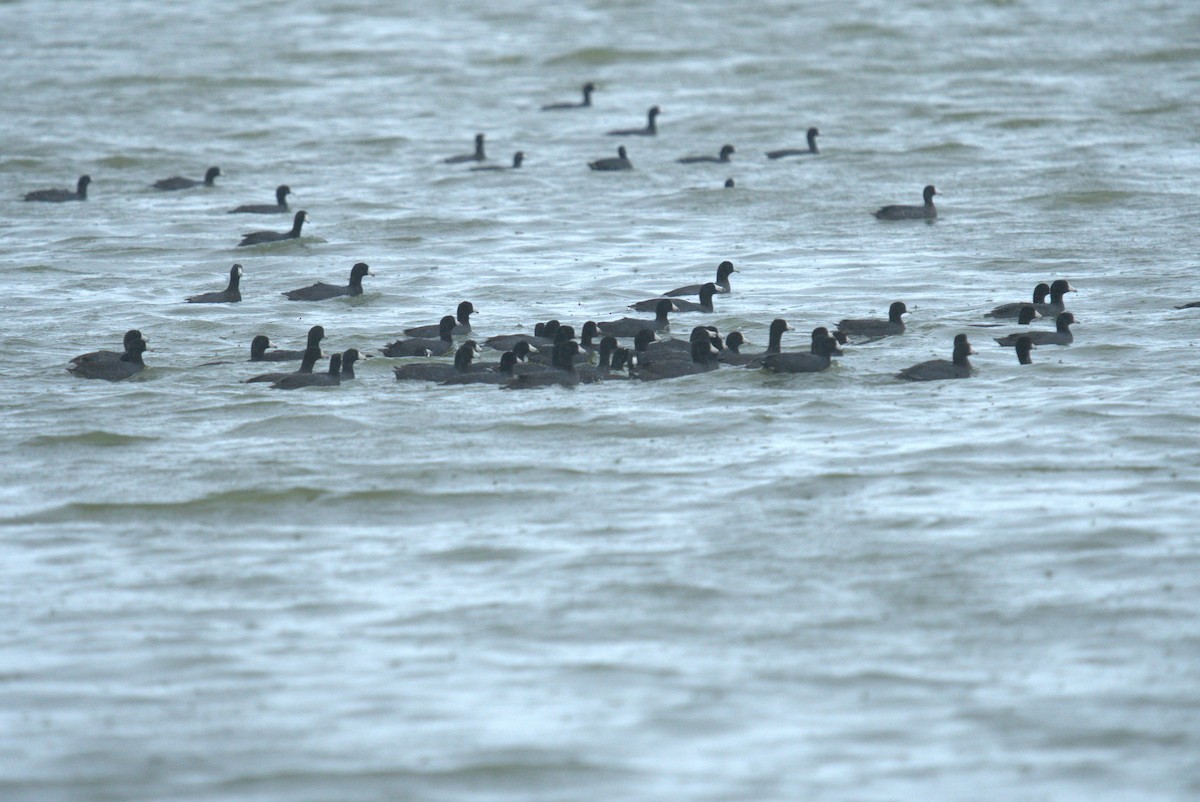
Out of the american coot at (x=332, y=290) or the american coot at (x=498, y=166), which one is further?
the american coot at (x=498, y=166)

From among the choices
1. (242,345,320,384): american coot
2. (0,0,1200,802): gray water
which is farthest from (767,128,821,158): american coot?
(242,345,320,384): american coot

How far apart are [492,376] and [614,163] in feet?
45.9

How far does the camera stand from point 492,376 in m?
16.0

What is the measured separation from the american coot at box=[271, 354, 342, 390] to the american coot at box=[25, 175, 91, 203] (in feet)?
42.1

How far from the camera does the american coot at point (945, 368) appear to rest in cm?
1570

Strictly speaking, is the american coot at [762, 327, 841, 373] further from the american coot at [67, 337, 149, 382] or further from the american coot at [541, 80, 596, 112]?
the american coot at [541, 80, 596, 112]

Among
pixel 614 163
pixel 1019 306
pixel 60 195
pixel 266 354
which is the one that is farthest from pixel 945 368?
pixel 60 195

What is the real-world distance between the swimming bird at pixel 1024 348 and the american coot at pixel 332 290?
7.57 meters

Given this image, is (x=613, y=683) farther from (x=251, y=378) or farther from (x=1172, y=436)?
(x=251, y=378)

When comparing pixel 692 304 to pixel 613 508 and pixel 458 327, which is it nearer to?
pixel 458 327

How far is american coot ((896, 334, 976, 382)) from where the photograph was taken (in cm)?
1570

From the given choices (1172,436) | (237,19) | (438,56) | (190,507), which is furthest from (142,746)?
(237,19)

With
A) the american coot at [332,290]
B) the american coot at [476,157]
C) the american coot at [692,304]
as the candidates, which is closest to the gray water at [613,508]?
the american coot at [332,290]

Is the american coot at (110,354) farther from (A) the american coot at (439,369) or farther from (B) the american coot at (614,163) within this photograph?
(B) the american coot at (614,163)
